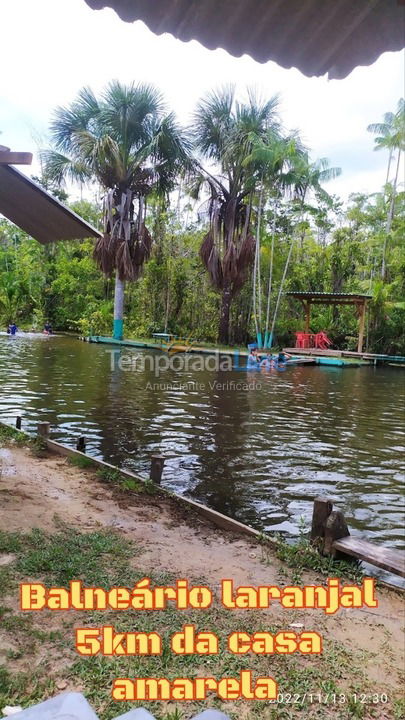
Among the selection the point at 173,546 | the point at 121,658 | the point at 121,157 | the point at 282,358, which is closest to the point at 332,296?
the point at 282,358

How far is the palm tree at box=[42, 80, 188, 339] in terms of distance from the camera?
76.2 ft

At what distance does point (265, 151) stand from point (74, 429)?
1771cm

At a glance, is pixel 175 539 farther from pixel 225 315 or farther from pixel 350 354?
pixel 225 315

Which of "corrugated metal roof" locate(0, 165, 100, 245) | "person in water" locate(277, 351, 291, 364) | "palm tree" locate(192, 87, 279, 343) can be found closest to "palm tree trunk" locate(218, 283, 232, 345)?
"palm tree" locate(192, 87, 279, 343)

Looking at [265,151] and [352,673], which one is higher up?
[265,151]

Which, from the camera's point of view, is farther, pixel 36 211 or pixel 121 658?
pixel 36 211

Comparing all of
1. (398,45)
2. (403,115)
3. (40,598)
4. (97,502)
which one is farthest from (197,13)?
(403,115)

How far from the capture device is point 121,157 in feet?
78.5

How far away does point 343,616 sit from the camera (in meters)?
3.23

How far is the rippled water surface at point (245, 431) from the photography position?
5668 millimetres

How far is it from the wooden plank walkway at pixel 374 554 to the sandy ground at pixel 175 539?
0.24 meters

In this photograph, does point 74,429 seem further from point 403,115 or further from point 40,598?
point 403,115
